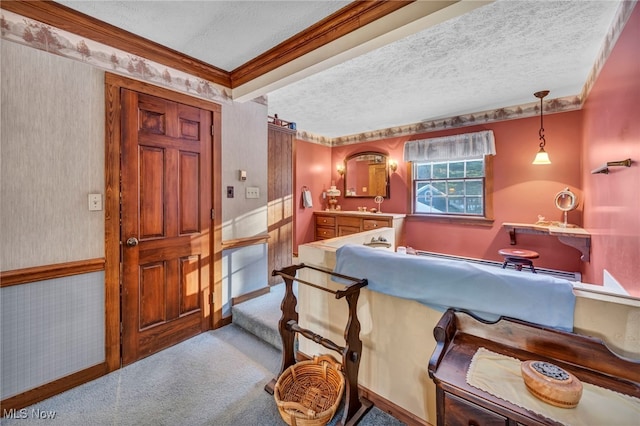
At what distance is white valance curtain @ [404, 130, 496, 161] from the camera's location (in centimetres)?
385

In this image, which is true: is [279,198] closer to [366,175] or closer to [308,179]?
[308,179]

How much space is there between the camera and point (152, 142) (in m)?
2.16

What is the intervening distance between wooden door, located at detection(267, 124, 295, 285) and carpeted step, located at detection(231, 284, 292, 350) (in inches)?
24.5

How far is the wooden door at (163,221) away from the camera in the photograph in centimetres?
206

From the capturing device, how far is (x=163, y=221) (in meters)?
2.25

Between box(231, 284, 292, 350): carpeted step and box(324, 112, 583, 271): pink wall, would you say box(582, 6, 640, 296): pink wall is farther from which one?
box(231, 284, 292, 350): carpeted step

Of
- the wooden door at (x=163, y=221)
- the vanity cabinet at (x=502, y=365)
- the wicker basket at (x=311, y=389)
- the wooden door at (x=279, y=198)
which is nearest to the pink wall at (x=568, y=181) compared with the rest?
the vanity cabinet at (x=502, y=365)

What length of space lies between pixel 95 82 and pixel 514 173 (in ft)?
15.2

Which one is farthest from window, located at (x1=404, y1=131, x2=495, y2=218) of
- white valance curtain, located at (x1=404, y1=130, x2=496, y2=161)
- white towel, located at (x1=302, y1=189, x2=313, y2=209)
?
white towel, located at (x1=302, y1=189, x2=313, y2=209)

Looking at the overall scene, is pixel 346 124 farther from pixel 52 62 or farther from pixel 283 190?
pixel 52 62

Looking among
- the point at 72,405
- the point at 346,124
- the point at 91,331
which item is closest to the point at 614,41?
the point at 346,124

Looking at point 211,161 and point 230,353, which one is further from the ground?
point 211,161

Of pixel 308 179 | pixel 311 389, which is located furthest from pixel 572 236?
pixel 308 179

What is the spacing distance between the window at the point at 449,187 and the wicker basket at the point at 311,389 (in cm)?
342
